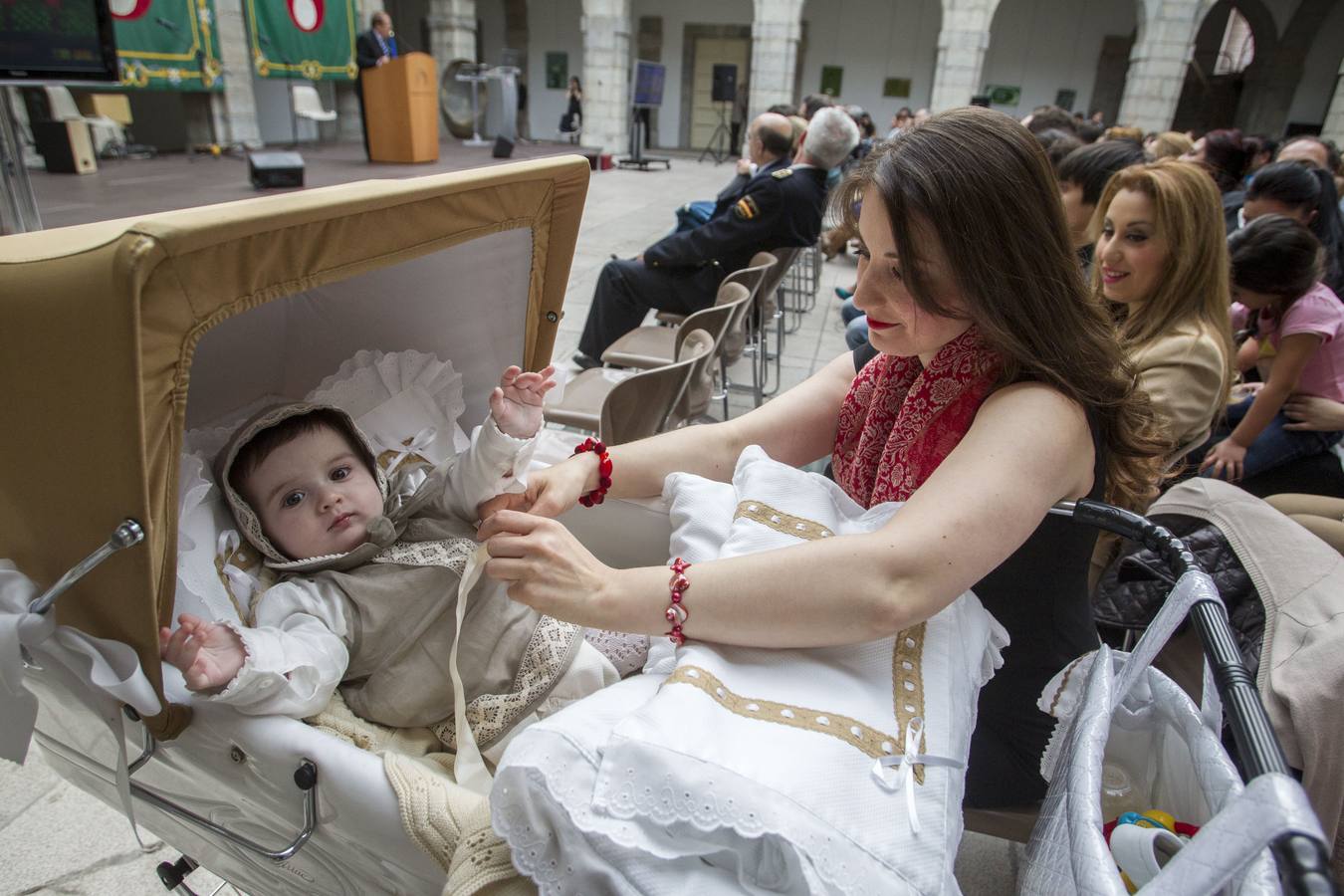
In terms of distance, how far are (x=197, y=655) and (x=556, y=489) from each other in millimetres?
560

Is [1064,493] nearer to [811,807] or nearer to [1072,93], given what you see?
[811,807]

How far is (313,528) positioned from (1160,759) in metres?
1.32

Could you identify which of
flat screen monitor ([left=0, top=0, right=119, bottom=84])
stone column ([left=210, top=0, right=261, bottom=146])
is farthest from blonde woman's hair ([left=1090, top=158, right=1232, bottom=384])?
stone column ([left=210, top=0, right=261, bottom=146])

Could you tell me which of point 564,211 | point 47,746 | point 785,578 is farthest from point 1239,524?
point 47,746

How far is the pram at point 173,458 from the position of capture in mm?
764

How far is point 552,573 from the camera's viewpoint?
100 cm

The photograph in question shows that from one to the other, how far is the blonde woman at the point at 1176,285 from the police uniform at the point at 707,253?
250 cm

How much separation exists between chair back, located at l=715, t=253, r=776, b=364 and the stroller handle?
232cm

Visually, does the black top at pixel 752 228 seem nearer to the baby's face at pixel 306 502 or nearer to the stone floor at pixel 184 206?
the stone floor at pixel 184 206

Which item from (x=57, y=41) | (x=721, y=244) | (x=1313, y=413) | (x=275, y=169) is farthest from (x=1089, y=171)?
(x=275, y=169)

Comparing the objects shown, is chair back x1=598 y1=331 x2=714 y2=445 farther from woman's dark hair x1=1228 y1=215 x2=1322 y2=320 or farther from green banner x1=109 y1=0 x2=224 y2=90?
green banner x1=109 y1=0 x2=224 y2=90

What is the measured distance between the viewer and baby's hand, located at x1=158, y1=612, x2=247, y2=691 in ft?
3.11

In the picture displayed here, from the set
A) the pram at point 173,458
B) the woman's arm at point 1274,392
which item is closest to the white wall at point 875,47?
the woman's arm at point 1274,392

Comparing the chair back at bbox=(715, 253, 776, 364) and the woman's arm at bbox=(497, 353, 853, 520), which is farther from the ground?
the woman's arm at bbox=(497, 353, 853, 520)
